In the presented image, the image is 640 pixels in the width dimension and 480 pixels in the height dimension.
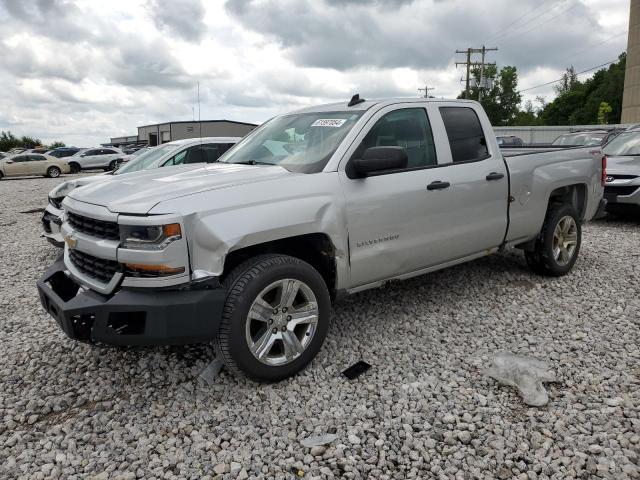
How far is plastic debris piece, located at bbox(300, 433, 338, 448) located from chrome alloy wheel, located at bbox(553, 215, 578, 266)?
3620 mm

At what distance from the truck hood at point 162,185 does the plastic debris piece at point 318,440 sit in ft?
5.12

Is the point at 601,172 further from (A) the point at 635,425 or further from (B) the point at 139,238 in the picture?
(B) the point at 139,238

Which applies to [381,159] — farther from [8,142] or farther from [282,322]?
[8,142]

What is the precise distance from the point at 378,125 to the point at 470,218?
119 cm

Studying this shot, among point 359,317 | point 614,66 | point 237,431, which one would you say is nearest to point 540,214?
point 359,317

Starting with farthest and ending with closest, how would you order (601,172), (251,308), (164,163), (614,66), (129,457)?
(614,66) < (164,163) < (601,172) < (251,308) < (129,457)

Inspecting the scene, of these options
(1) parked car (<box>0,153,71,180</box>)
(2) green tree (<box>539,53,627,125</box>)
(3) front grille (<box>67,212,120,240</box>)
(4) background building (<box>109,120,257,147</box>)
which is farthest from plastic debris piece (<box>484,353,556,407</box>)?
(2) green tree (<box>539,53,627,125</box>)

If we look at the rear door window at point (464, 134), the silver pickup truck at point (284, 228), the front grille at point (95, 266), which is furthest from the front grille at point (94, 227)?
the rear door window at point (464, 134)

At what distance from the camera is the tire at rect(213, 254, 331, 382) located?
3.03 meters

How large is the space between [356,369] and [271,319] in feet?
2.53

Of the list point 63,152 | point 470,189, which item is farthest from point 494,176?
point 63,152

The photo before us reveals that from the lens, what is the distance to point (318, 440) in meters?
2.83

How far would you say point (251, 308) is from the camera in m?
3.10

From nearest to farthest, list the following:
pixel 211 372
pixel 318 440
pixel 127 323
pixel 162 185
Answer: pixel 318 440
pixel 127 323
pixel 162 185
pixel 211 372
